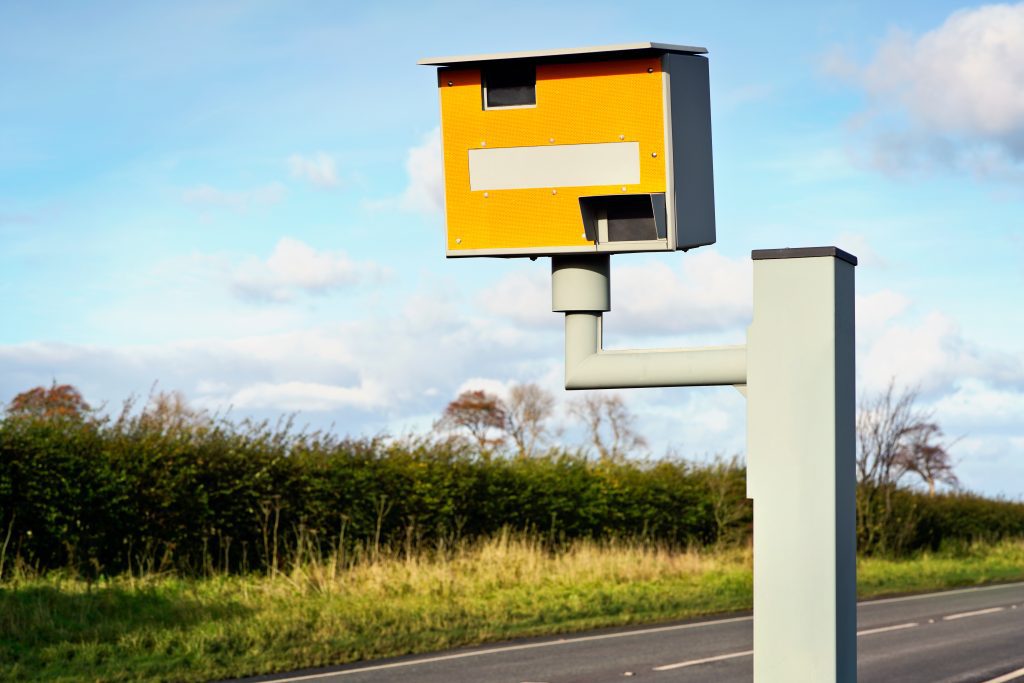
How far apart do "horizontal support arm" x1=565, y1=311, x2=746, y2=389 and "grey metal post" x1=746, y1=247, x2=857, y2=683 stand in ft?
0.51

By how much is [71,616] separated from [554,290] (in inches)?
484

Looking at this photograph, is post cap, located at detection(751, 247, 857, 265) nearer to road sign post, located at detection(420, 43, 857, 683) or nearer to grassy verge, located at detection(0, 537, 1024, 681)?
road sign post, located at detection(420, 43, 857, 683)

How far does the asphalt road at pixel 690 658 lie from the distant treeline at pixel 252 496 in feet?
19.9

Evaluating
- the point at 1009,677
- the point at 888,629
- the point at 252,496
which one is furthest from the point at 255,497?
the point at 1009,677

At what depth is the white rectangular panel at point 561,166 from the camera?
2.76 metres

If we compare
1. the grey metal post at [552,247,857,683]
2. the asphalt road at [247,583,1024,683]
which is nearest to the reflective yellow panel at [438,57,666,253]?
the grey metal post at [552,247,857,683]

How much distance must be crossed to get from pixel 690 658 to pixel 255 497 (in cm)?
939

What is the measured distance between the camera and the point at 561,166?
9.18 ft

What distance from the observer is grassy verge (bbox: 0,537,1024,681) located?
1156 cm

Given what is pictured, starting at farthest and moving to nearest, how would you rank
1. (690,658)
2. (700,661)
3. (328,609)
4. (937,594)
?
(937,594) < (328,609) < (690,658) < (700,661)

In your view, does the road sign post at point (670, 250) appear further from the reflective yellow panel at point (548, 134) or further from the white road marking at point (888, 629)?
the white road marking at point (888, 629)

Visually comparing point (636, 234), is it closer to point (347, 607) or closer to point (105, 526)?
point (347, 607)

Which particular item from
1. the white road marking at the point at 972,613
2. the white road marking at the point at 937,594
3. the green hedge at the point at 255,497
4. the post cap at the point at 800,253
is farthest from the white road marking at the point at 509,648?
the post cap at the point at 800,253

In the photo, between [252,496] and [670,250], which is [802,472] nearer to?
[670,250]
